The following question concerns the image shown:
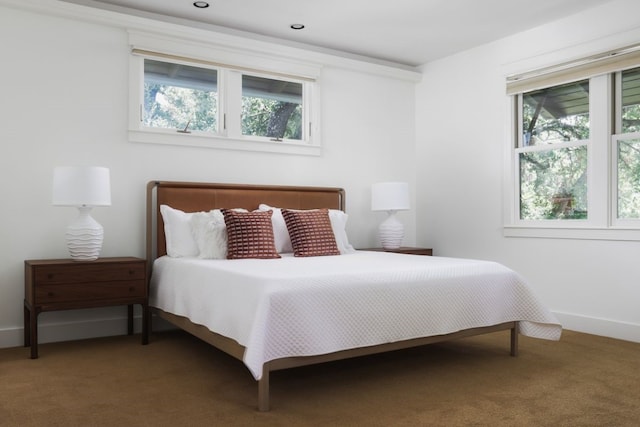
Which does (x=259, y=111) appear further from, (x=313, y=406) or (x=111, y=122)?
(x=313, y=406)

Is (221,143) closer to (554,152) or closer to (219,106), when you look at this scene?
(219,106)

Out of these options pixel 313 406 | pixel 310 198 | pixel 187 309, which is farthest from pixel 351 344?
pixel 310 198

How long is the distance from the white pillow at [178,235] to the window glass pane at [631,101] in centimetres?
340

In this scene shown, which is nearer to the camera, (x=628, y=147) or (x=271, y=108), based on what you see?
(x=628, y=147)

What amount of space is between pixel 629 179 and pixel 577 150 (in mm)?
504

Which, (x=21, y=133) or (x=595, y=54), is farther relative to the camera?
(x=595, y=54)

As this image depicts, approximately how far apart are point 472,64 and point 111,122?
3.37 m

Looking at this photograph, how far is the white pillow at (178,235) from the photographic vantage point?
4.13 m

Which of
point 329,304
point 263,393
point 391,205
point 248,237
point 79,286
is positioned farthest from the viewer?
point 391,205

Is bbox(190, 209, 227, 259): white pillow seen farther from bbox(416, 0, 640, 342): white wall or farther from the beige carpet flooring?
bbox(416, 0, 640, 342): white wall

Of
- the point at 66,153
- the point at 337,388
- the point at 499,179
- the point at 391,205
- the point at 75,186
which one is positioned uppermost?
the point at 66,153

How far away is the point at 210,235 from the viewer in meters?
4.00

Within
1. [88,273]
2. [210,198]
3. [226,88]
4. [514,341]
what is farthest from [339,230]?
[88,273]

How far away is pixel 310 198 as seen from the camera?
509 centimetres
